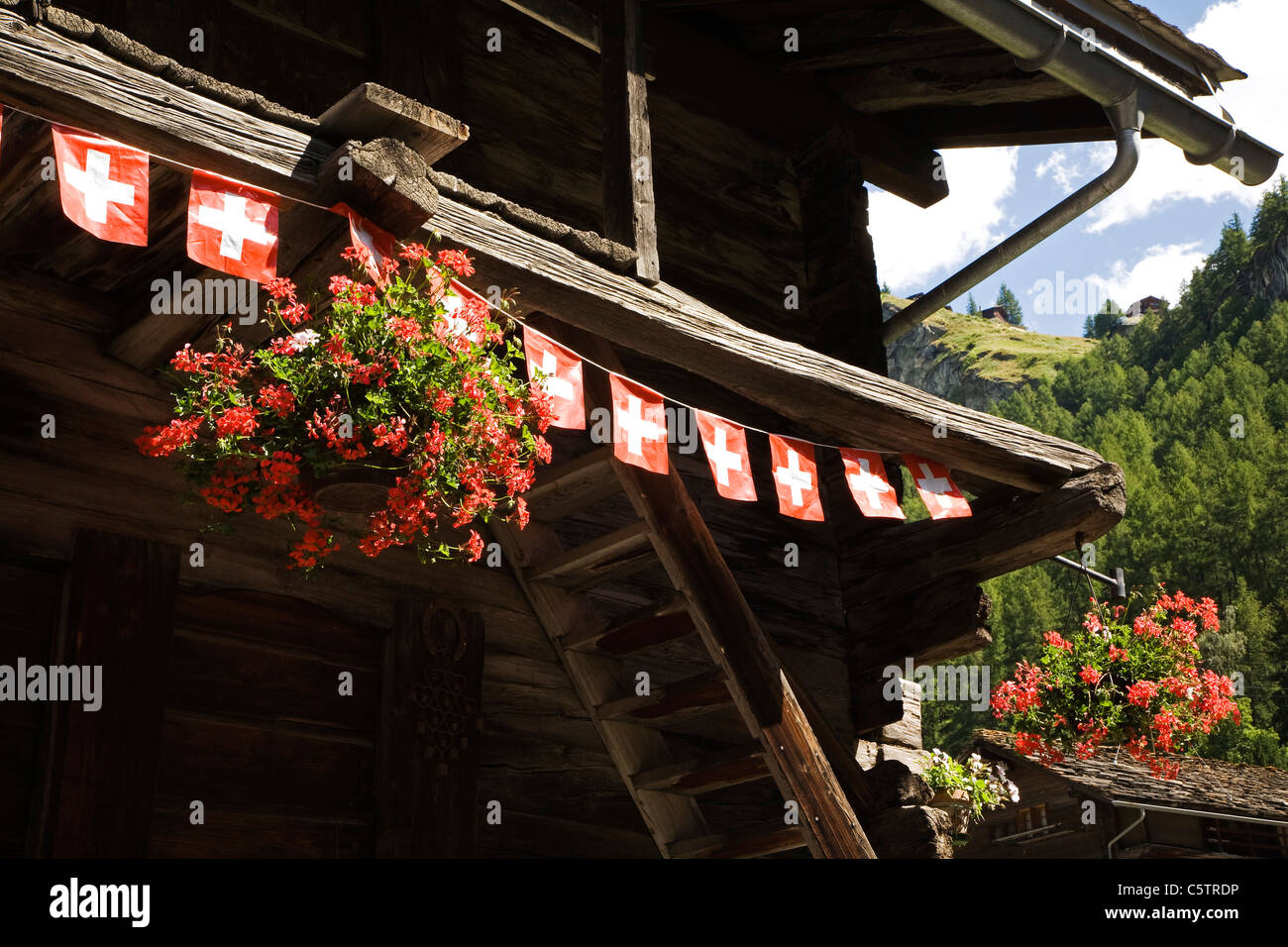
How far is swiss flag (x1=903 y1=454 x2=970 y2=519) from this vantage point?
5914 millimetres

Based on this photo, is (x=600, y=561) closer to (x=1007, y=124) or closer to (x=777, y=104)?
(x=777, y=104)

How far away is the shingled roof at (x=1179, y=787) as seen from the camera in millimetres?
19359

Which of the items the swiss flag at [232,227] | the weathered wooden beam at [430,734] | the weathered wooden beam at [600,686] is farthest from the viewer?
the weathered wooden beam at [600,686]

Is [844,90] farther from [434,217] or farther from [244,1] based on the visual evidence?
[434,217]

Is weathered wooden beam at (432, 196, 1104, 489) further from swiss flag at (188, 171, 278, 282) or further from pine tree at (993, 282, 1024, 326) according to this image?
pine tree at (993, 282, 1024, 326)

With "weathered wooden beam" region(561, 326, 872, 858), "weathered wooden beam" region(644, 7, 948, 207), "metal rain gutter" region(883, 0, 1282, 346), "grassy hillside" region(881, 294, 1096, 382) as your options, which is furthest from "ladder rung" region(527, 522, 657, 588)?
"grassy hillside" region(881, 294, 1096, 382)

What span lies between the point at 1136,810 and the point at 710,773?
58.9 feet

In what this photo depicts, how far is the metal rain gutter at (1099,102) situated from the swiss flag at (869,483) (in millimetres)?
1996

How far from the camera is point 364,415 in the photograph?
12.3 feet

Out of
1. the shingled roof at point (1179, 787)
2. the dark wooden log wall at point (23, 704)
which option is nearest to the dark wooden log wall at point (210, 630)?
the dark wooden log wall at point (23, 704)

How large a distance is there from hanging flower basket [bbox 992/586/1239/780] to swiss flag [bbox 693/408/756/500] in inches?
75.9

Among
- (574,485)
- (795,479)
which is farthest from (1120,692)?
(574,485)

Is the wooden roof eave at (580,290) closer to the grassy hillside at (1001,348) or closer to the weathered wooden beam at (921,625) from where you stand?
the weathered wooden beam at (921,625)
